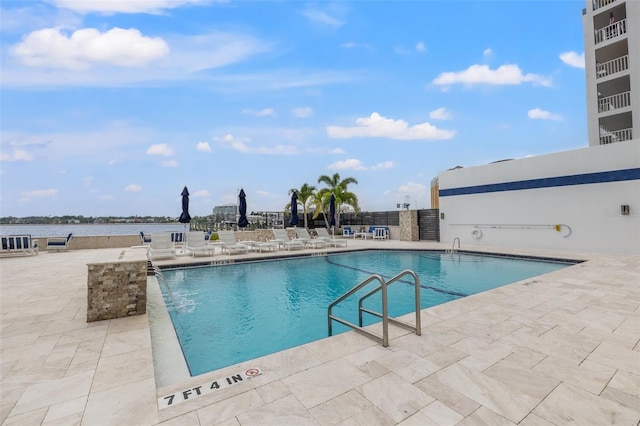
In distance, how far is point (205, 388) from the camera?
2.39 m

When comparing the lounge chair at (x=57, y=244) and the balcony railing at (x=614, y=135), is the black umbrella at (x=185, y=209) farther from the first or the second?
the balcony railing at (x=614, y=135)

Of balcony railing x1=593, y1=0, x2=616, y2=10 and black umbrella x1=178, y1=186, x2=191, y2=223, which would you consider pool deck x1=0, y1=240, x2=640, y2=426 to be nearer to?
black umbrella x1=178, y1=186, x2=191, y2=223

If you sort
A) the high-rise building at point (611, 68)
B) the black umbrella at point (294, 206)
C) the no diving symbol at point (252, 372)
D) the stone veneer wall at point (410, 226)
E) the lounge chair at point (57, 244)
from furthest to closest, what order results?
the stone veneer wall at point (410, 226), the black umbrella at point (294, 206), the high-rise building at point (611, 68), the lounge chair at point (57, 244), the no diving symbol at point (252, 372)

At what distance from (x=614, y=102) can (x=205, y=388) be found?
22.3 meters

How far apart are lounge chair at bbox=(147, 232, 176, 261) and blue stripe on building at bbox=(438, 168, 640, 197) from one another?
41.5 ft

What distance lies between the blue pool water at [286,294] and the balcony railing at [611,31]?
562 inches

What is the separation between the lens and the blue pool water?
4160mm

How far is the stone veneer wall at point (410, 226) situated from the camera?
52.4 feet

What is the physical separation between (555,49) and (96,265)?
18.5 metres

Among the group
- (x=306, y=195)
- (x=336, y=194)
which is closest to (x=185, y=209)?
(x=306, y=195)

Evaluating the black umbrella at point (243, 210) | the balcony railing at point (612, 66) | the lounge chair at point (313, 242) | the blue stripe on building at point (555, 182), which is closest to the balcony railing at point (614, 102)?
the balcony railing at point (612, 66)

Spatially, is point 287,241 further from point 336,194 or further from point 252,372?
point 252,372

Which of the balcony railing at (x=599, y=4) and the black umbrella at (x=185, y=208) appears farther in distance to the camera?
the balcony railing at (x=599, y=4)

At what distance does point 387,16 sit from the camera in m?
11.4
